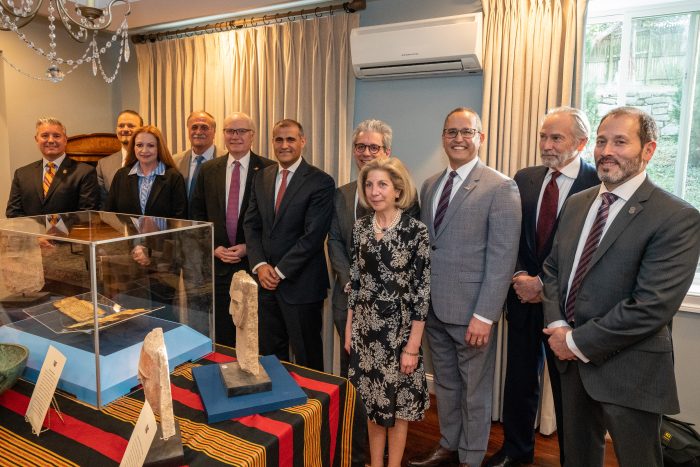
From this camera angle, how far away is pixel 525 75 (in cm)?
280

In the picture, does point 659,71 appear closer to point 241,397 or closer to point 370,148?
point 370,148

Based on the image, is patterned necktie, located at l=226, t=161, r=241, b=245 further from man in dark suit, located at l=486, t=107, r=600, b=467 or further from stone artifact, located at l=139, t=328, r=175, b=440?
stone artifact, located at l=139, t=328, r=175, b=440

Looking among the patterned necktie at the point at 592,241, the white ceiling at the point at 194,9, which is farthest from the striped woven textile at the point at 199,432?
the white ceiling at the point at 194,9

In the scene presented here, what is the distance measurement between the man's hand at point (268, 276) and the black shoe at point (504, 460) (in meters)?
1.44

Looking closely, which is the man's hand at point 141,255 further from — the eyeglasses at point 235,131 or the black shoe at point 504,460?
the black shoe at point 504,460

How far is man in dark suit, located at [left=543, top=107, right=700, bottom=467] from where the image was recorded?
1.60 metres

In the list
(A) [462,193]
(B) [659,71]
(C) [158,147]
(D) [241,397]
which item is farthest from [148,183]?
(B) [659,71]

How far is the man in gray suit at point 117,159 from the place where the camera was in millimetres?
3443

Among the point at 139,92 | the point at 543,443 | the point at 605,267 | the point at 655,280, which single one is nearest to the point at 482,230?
the point at 605,267

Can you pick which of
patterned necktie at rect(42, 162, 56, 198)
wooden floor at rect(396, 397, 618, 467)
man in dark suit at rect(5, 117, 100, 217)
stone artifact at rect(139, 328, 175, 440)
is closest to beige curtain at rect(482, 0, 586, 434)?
wooden floor at rect(396, 397, 618, 467)

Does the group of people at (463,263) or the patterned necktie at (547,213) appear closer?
the group of people at (463,263)

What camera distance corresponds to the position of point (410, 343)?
2.06 m

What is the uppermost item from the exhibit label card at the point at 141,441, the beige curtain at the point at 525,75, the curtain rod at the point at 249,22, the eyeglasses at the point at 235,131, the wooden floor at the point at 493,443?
the curtain rod at the point at 249,22

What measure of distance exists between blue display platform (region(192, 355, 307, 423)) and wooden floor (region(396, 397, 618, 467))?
1.40 m
